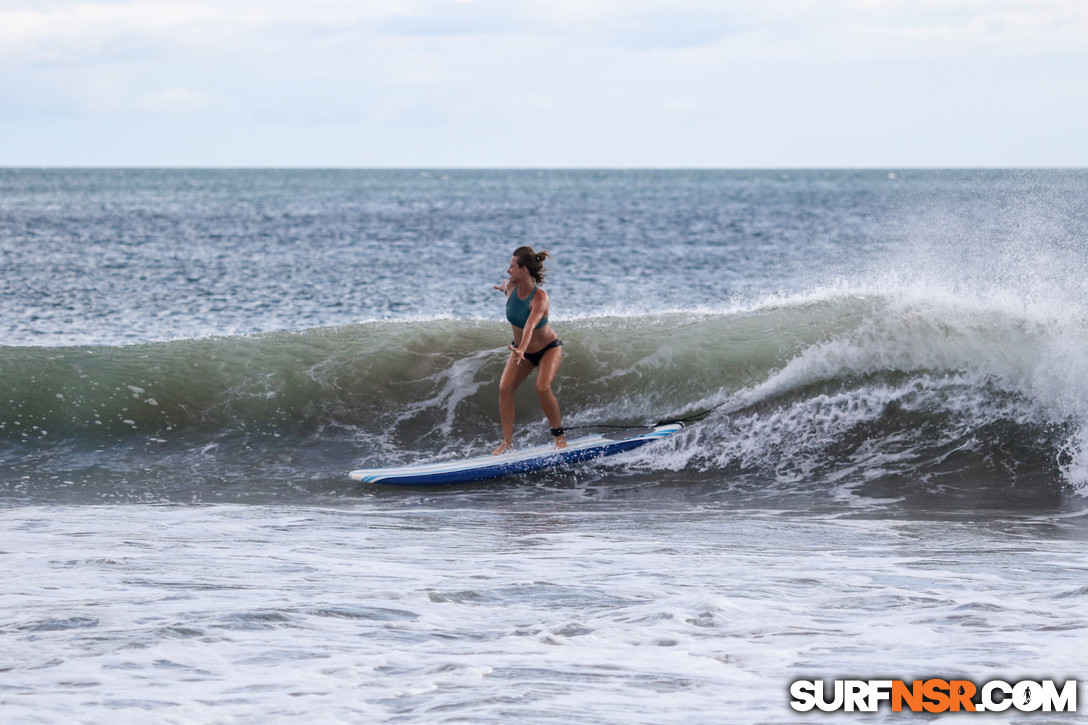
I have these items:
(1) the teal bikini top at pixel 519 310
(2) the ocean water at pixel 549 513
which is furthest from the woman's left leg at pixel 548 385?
(2) the ocean water at pixel 549 513

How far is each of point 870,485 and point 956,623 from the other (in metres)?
4.46

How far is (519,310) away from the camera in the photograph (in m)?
9.66

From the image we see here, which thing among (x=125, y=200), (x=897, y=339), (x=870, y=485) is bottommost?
(x=870, y=485)

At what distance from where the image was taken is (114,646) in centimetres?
501

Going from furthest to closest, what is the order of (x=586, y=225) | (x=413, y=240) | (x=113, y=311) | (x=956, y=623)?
(x=586, y=225), (x=413, y=240), (x=113, y=311), (x=956, y=623)

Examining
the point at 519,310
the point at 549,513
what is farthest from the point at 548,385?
the point at 549,513

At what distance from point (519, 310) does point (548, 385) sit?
0.70m

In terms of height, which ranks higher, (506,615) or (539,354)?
(539,354)

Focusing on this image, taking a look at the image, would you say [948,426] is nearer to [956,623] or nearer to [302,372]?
[956,623]

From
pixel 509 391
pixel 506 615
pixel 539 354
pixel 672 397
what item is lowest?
pixel 506 615

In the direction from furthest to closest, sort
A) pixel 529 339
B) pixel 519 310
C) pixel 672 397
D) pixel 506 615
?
pixel 672 397, pixel 519 310, pixel 529 339, pixel 506 615

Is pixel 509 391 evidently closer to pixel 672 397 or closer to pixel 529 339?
pixel 529 339

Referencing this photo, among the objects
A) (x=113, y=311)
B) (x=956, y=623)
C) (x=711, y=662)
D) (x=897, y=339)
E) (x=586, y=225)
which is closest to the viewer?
(x=711, y=662)

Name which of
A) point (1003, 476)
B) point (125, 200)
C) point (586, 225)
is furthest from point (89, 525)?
point (125, 200)
